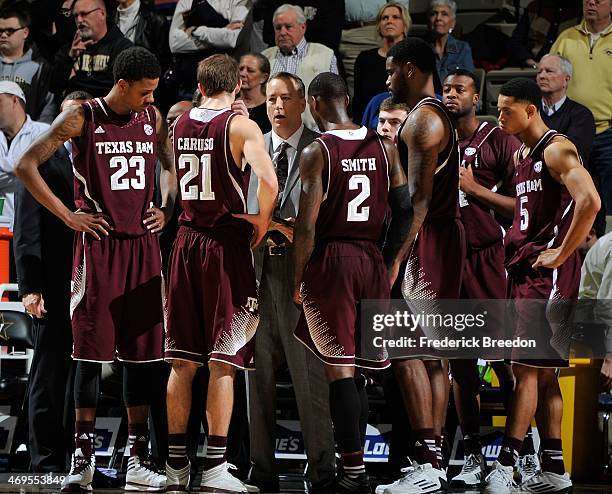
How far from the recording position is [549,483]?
593cm

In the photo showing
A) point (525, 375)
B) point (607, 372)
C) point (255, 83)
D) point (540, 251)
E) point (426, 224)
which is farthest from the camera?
point (255, 83)

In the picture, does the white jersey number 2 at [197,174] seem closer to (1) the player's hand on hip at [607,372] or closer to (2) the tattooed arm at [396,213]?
(2) the tattooed arm at [396,213]

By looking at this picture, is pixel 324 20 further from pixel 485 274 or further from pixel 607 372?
pixel 607 372

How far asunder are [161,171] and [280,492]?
198 cm

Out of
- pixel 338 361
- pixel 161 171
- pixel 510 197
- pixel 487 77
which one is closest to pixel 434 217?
pixel 510 197

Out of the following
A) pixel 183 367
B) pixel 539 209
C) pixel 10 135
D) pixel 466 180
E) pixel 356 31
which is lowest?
pixel 183 367

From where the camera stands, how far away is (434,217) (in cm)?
623

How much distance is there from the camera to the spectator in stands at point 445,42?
29.9 feet

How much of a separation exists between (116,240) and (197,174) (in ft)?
1.96

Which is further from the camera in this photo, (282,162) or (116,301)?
(282,162)

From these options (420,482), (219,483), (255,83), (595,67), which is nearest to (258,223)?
(219,483)

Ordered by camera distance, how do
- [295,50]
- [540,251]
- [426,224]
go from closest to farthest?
[540,251], [426,224], [295,50]

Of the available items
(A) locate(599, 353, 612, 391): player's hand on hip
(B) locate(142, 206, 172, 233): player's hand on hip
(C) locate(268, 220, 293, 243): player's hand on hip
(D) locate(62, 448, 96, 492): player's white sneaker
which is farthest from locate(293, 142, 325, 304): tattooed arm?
(A) locate(599, 353, 612, 391): player's hand on hip

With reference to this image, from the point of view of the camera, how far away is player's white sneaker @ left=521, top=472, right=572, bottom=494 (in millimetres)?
5914
